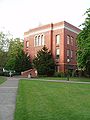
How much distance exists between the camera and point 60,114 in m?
9.65

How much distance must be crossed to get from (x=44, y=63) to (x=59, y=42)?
6.11 metres

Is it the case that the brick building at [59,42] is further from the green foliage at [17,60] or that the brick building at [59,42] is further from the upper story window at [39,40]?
the green foliage at [17,60]

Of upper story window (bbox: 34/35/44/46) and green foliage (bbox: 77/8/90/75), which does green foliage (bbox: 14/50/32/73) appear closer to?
upper story window (bbox: 34/35/44/46)

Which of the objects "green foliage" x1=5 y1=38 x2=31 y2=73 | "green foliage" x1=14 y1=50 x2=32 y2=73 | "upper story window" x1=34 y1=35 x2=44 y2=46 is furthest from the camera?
"upper story window" x1=34 y1=35 x2=44 y2=46

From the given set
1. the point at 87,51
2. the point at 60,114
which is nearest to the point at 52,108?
the point at 60,114

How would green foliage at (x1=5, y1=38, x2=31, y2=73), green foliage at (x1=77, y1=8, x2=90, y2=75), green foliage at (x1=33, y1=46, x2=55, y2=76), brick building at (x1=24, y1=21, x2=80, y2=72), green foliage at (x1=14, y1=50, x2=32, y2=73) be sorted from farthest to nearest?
green foliage at (x1=5, y1=38, x2=31, y2=73) → green foliage at (x1=14, y1=50, x2=32, y2=73) → brick building at (x1=24, y1=21, x2=80, y2=72) → green foliage at (x1=33, y1=46, x2=55, y2=76) → green foliage at (x1=77, y1=8, x2=90, y2=75)

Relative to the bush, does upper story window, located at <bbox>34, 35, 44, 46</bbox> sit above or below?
above

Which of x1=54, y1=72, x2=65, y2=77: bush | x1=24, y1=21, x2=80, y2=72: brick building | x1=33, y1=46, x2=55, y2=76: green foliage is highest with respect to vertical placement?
x1=24, y1=21, x2=80, y2=72: brick building

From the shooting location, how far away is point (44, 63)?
58.1 meters

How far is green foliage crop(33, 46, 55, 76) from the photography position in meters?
57.9

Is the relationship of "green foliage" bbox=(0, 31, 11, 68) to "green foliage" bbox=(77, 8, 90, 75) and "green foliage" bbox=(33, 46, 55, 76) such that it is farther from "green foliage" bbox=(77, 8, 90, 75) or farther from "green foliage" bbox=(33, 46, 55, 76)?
"green foliage" bbox=(77, 8, 90, 75)

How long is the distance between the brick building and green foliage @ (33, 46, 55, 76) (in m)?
1.75

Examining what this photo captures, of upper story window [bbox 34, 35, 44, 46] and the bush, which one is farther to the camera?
upper story window [bbox 34, 35, 44, 46]

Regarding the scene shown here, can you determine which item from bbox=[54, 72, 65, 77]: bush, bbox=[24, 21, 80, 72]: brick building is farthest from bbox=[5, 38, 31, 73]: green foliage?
bbox=[54, 72, 65, 77]: bush
